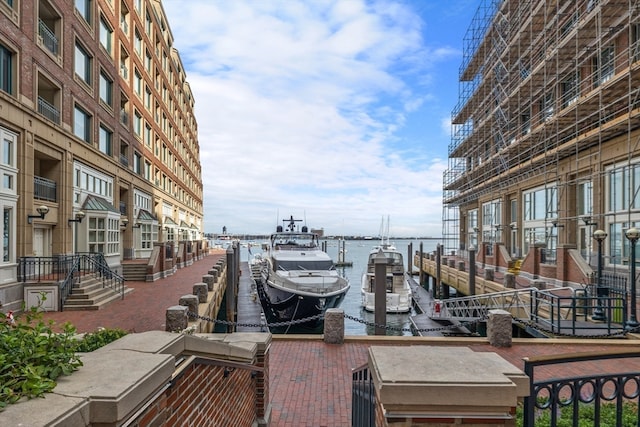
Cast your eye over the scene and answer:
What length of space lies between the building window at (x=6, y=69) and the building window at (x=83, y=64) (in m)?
5.48

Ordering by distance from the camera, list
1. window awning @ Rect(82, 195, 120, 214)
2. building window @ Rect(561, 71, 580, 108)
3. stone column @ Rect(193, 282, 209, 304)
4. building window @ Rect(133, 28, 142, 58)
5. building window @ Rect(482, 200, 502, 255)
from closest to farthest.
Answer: stone column @ Rect(193, 282, 209, 304) → window awning @ Rect(82, 195, 120, 214) → building window @ Rect(561, 71, 580, 108) → building window @ Rect(133, 28, 142, 58) → building window @ Rect(482, 200, 502, 255)

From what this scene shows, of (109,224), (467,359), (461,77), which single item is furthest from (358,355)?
(461,77)

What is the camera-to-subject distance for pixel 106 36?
23.9 metres

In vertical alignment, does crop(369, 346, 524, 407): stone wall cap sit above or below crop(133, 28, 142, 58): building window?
below

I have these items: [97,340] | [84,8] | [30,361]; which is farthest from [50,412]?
[84,8]

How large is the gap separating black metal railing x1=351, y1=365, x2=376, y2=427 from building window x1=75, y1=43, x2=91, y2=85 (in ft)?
67.8

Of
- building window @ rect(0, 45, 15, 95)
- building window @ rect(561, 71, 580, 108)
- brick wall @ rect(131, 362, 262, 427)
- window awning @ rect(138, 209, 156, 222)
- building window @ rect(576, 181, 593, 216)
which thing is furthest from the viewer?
window awning @ rect(138, 209, 156, 222)

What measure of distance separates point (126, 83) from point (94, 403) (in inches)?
1142

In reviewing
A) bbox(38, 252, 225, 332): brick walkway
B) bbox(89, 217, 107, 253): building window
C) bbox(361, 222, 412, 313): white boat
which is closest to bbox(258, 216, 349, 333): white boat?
bbox(361, 222, 412, 313): white boat

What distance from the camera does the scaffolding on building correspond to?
65.6 ft

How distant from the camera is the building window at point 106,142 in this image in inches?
919

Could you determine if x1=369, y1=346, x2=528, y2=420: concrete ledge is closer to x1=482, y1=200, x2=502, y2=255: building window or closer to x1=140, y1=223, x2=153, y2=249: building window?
x1=140, y1=223, x2=153, y2=249: building window

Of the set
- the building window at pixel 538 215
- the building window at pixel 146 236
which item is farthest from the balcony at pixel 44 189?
the building window at pixel 538 215

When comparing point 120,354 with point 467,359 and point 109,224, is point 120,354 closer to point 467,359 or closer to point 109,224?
point 467,359
